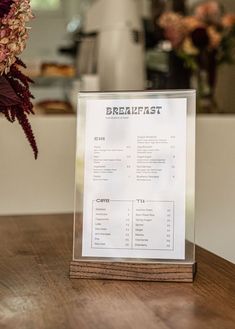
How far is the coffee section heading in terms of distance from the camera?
80 cm

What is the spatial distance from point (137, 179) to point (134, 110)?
0.09 meters

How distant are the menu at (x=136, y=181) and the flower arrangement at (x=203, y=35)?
1.51 meters

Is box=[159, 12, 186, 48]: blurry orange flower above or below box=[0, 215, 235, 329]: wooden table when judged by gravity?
above

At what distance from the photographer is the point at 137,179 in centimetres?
79

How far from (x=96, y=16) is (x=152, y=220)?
1817mm

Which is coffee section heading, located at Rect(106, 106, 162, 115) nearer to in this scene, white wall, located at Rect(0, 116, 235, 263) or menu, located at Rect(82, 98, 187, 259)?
menu, located at Rect(82, 98, 187, 259)

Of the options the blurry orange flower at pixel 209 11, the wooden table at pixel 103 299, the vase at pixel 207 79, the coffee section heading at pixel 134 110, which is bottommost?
the wooden table at pixel 103 299

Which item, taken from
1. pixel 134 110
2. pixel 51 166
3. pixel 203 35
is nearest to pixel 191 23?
pixel 203 35

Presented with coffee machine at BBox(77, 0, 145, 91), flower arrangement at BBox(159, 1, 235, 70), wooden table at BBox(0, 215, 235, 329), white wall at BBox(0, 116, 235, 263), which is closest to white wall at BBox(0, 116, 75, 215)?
white wall at BBox(0, 116, 235, 263)

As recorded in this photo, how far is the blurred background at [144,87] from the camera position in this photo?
1.61 meters


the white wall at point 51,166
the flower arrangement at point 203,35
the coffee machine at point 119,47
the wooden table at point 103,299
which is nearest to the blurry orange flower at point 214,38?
the flower arrangement at point 203,35

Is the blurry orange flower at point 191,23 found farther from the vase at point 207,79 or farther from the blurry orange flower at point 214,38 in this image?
the vase at point 207,79

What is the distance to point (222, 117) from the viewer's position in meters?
1.68

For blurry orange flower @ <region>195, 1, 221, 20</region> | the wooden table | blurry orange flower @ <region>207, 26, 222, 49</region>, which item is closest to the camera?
the wooden table
